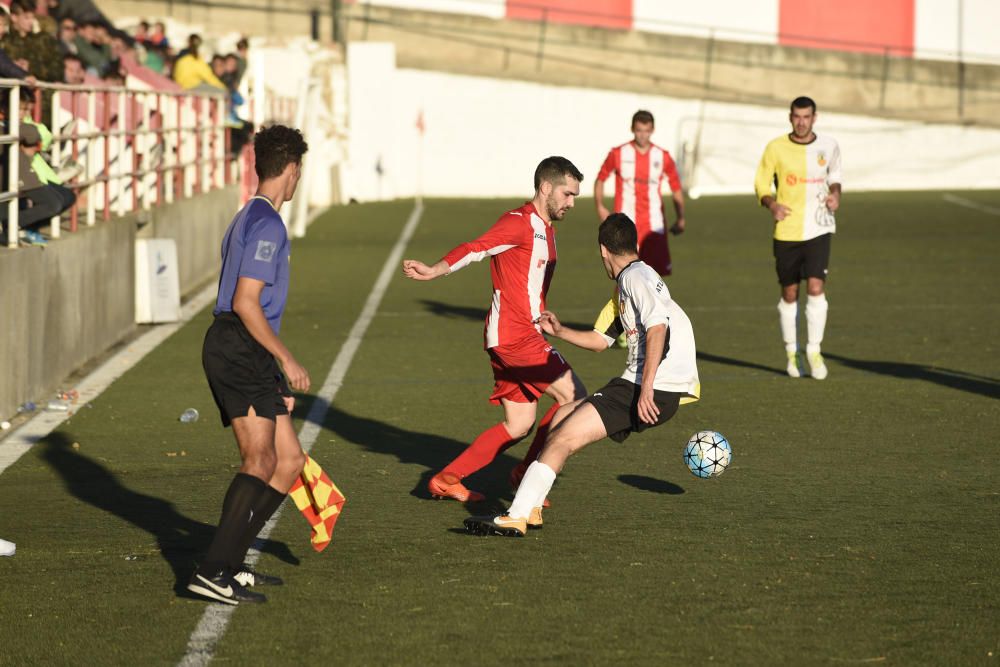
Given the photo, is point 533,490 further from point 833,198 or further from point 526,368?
point 833,198

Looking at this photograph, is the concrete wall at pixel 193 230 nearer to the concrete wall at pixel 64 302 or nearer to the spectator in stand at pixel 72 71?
the concrete wall at pixel 64 302

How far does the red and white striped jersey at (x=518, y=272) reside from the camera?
8.10 m

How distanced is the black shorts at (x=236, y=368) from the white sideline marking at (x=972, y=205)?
92.8 ft

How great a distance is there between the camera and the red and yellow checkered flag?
22.2 ft

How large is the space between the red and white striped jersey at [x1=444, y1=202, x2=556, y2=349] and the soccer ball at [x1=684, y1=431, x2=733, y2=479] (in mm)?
1027

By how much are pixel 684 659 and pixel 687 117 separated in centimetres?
4018

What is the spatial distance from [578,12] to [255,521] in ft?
131

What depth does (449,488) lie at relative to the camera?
8211 millimetres

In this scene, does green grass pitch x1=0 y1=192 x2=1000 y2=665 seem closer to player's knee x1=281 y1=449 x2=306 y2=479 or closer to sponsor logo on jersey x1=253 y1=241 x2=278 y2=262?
player's knee x1=281 y1=449 x2=306 y2=479

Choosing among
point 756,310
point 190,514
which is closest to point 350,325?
point 756,310

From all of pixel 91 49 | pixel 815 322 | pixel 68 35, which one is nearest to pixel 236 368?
pixel 815 322

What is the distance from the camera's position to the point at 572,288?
1947cm

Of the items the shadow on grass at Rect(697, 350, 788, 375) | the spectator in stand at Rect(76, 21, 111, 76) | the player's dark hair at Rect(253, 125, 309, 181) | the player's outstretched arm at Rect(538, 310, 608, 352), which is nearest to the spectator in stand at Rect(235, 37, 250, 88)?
the spectator in stand at Rect(76, 21, 111, 76)

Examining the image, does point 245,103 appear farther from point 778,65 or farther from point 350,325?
point 778,65
